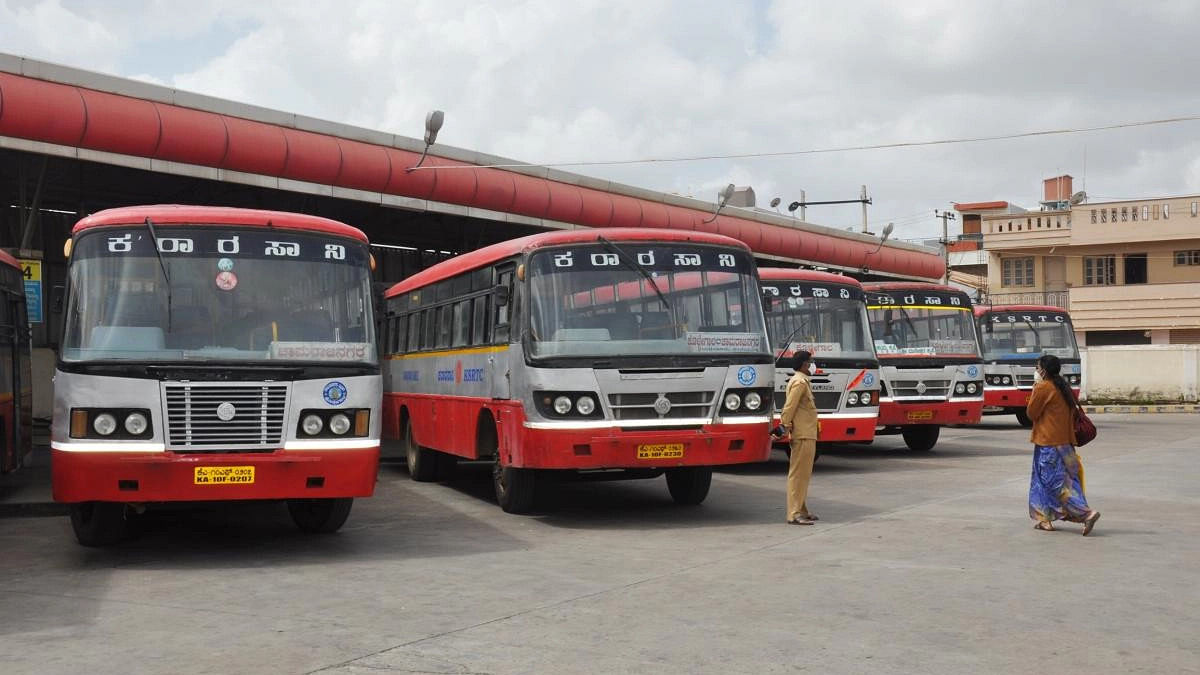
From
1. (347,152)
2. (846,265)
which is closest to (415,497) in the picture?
(347,152)

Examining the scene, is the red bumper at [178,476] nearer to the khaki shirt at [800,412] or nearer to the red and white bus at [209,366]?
the red and white bus at [209,366]

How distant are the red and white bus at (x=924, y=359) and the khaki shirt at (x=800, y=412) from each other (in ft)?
27.3

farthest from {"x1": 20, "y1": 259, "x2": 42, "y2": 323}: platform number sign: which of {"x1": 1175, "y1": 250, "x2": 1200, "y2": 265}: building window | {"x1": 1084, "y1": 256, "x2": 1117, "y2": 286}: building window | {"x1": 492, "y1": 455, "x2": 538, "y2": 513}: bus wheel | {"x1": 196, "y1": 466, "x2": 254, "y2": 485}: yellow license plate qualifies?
{"x1": 1175, "y1": 250, "x2": 1200, "y2": 265}: building window

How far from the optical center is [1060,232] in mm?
55906

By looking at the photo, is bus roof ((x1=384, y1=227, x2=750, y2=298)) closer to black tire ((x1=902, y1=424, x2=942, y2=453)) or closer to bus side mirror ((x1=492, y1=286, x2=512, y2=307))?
bus side mirror ((x1=492, y1=286, x2=512, y2=307))

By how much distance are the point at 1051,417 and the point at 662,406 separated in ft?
11.4

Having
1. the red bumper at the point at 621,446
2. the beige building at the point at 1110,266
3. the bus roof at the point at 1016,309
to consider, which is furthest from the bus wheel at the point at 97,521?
the beige building at the point at 1110,266

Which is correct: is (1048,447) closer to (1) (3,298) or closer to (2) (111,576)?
(2) (111,576)

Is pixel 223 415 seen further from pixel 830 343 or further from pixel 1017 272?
pixel 1017 272

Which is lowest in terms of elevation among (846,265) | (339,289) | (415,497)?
(415,497)

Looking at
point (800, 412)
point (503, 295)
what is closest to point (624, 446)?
point (800, 412)

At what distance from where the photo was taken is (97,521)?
10.4 m

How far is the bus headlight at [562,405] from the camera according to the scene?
1184 cm

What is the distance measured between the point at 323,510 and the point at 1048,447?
21.1 feet
